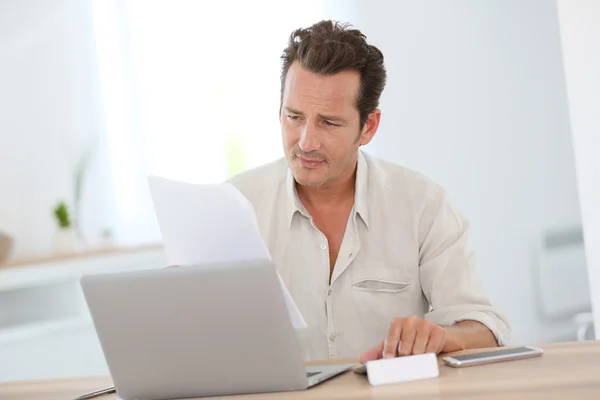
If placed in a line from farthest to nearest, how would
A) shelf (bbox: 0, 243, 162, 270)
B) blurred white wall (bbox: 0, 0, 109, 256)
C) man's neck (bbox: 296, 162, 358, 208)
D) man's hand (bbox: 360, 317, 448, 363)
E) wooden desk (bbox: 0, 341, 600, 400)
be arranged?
1. blurred white wall (bbox: 0, 0, 109, 256)
2. shelf (bbox: 0, 243, 162, 270)
3. man's neck (bbox: 296, 162, 358, 208)
4. man's hand (bbox: 360, 317, 448, 363)
5. wooden desk (bbox: 0, 341, 600, 400)

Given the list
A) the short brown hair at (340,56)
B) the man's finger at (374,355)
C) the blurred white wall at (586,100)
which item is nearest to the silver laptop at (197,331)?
the man's finger at (374,355)

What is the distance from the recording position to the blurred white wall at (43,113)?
394 centimetres

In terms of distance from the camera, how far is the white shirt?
2.08m

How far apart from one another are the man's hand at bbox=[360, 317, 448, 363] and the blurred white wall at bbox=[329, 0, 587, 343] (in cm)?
292

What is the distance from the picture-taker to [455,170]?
14.4 feet

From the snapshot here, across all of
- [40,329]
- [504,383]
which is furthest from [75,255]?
[504,383]

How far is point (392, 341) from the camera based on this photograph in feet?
4.88

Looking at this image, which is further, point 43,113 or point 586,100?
point 43,113

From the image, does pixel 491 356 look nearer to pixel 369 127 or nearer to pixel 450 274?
pixel 450 274

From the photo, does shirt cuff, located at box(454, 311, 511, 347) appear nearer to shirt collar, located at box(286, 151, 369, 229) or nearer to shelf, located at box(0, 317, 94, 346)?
shirt collar, located at box(286, 151, 369, 229)

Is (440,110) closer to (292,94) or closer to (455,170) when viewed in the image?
(455,170)

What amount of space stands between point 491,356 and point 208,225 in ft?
1.76

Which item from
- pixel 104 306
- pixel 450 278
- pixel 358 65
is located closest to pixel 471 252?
pixel 450 278

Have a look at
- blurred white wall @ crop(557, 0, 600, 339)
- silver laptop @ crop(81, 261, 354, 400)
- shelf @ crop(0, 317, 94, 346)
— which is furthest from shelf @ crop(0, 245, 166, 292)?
silver laptop @ crop(81, 261, 354, 400)
